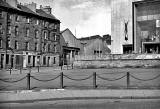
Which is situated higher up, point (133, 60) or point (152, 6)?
point (152, 6)

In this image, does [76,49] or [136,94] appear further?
[76,49]

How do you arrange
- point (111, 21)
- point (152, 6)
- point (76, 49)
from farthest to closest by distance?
point (76, 49), point (111, 21), point (152, 6)

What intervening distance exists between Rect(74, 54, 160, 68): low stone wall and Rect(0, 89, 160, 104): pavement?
66.7 feet

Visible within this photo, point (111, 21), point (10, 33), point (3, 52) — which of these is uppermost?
point (111, 21)

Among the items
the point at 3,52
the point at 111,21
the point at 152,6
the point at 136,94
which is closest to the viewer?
the point at 136,94

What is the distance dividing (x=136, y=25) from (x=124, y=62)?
39.7 ft

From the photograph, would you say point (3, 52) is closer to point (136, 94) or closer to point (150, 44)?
point (150, 44)

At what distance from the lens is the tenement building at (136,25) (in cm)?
4068

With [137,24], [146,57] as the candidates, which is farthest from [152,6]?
[146,57]

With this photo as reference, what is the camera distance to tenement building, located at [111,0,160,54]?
40.7 meters

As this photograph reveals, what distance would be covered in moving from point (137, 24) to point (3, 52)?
22451mm

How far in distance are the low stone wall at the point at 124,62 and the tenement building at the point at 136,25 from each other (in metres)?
9.03

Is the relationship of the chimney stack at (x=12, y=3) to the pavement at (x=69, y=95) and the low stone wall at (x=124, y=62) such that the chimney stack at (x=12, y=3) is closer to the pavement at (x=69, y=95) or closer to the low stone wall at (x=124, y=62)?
the low stone wall at (x=124, y=62)

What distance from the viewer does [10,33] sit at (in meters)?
37.6
